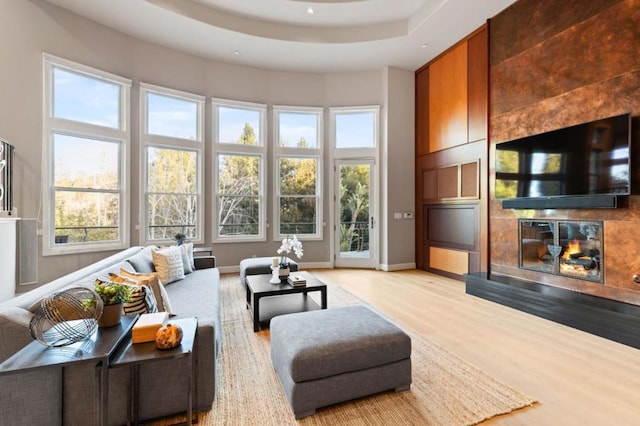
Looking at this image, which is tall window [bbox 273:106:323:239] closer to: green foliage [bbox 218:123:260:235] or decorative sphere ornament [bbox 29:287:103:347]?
green foliage [bbox 218:123:260:235]

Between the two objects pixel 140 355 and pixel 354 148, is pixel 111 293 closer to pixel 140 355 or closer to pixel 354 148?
pixel 140 355

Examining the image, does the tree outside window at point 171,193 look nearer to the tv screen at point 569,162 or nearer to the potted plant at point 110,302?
the potted plant at point 110,302

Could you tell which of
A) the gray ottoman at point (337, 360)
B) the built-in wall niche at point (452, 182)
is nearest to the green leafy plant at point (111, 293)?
the gray ottoman at point (337, 360)

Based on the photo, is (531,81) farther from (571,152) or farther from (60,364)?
(60,364)

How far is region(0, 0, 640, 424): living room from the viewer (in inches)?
122

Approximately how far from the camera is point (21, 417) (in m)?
1.44

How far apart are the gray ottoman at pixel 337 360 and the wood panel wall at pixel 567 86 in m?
2.76

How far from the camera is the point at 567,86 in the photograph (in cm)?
361

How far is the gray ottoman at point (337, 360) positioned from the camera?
1.81m

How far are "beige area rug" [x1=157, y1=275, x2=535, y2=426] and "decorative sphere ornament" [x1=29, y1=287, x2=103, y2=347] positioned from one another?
866mm

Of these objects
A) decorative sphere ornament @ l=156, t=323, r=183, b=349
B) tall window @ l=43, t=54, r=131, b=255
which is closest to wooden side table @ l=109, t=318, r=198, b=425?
decorative sphere ornament @ l=156, t=323, r=183, b=349

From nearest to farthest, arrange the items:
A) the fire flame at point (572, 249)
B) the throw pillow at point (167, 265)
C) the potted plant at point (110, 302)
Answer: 1. the potted plant at point (110, 302)
2. the throw pillow at point (167, 265)
3. the fire flame at point (572, 249)

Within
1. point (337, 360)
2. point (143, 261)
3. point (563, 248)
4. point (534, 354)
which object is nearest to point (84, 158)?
point (143, 261)

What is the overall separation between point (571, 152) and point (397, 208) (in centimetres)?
304
